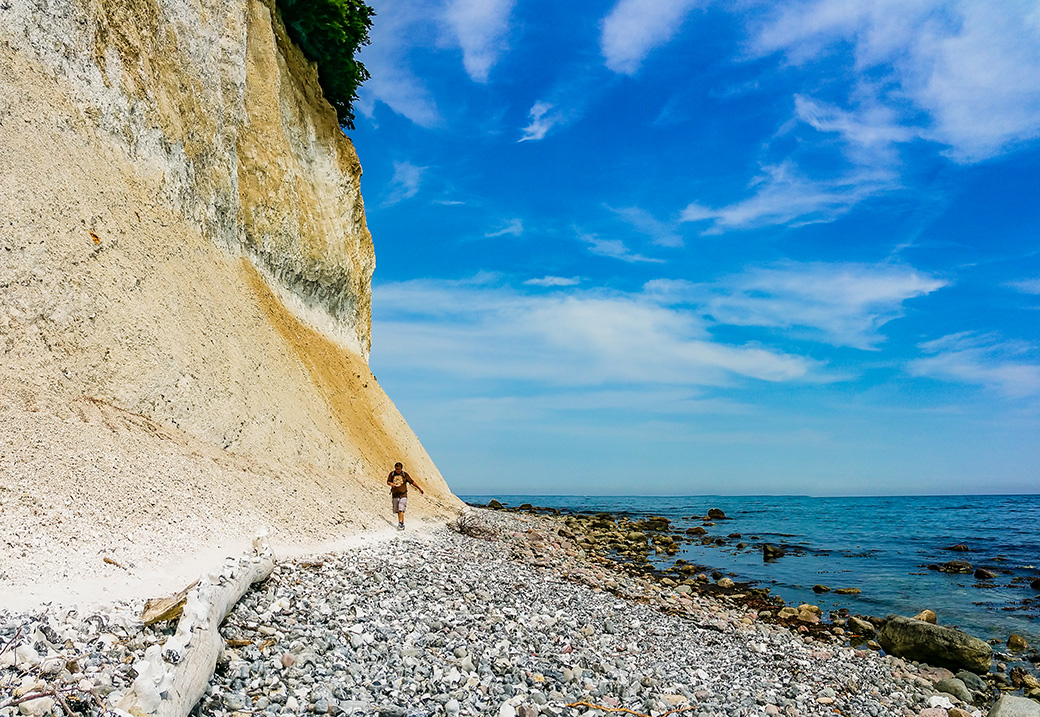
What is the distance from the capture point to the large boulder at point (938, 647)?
46.2 ft

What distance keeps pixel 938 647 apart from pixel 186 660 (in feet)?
51.8

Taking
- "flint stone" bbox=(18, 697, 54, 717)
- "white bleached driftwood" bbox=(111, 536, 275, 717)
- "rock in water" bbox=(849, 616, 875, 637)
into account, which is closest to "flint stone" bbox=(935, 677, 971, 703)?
"rock in water" bbox=(849, 616, 875, 637)

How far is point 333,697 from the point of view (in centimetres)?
645

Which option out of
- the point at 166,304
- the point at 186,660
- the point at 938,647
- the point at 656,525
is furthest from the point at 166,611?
the point at 656,525

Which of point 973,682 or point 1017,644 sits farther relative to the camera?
point 1017,644

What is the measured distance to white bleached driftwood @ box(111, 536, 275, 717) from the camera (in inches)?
196

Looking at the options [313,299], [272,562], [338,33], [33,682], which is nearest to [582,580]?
[272,562]

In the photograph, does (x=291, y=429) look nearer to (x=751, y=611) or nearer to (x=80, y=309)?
(x=80, y=309)

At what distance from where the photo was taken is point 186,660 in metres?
5.67

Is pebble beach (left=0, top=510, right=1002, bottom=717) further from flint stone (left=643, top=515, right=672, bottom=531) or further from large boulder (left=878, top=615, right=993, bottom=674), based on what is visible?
flint stone (left=643, top=515, right=672, bottom=531)

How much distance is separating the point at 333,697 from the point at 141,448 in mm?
8445

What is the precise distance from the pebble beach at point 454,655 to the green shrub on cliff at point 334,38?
26.9 metres

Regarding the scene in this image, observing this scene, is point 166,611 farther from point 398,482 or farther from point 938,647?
point 938,647

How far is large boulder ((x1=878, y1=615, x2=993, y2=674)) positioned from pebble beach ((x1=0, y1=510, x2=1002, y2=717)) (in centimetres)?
67
